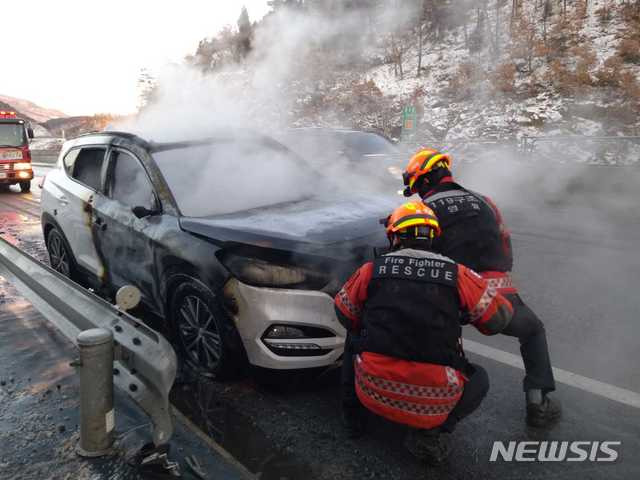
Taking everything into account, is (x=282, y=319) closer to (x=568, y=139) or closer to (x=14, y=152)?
(x=568, y=139)

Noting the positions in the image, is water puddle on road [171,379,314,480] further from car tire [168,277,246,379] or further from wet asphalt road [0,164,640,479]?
car tire [168,277,246,379]

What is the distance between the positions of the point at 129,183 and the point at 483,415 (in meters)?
3.07

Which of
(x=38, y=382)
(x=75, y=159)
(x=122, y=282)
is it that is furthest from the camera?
(x=75, y=159)

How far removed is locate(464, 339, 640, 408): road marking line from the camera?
2.95 metres

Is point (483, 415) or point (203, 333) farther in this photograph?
point (203, 333)

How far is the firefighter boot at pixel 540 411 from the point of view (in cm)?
275

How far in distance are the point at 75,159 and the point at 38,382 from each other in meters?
2.34

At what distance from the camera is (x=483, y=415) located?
9.37 ft

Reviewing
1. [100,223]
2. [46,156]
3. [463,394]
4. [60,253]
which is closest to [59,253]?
[60,253]

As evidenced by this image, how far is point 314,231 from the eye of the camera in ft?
10.2

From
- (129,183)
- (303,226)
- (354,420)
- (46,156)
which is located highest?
(129,183)

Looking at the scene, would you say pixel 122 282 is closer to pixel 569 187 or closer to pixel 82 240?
pixel 82 240

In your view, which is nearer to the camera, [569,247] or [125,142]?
[125,142]

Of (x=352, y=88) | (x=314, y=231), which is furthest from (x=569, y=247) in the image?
(x=352, y=88)
